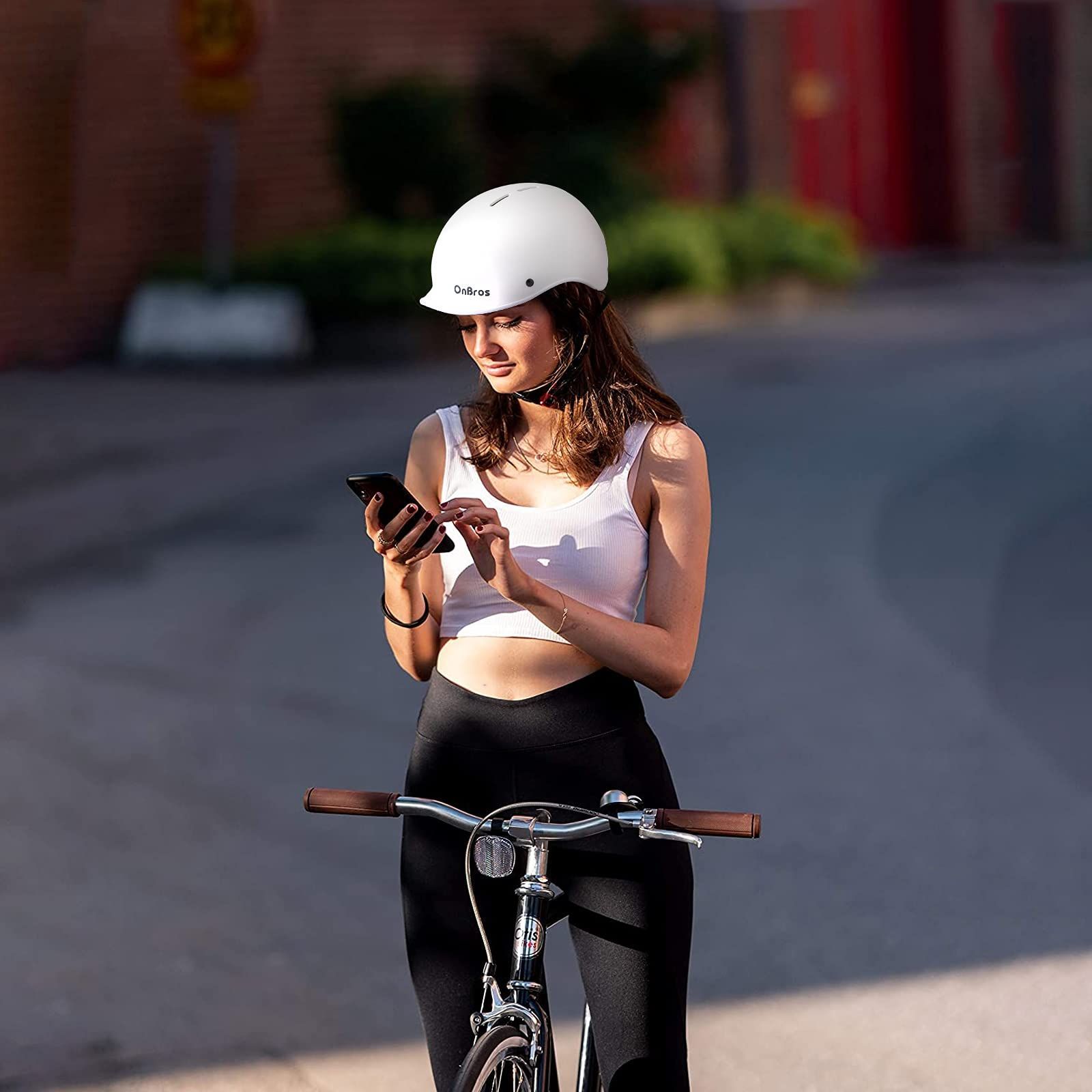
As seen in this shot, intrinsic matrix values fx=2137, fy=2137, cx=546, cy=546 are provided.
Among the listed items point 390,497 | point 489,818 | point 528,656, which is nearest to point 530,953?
point 489,818

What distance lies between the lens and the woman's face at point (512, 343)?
10.7ft

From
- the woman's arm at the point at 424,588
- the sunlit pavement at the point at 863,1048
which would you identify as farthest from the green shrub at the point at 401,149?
Answer: the woman's arm at the point at 424,588

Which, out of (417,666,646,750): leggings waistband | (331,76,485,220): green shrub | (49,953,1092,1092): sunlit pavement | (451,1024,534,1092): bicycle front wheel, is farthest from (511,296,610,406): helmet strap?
(331,76,485,220): green shrub

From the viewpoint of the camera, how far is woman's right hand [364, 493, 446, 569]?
2.97m

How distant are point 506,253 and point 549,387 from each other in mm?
250

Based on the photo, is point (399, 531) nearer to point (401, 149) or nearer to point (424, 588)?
point (424, 588)

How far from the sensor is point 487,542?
3055 mm

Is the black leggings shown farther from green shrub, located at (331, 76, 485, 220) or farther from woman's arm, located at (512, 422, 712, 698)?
green shrub, located at (331, 76, 485, 220)

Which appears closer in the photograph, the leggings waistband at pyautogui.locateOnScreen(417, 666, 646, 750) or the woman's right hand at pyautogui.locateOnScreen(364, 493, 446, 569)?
the woman's right hand at pyautogui.locateOnScreen(364, 493, 446, 569)

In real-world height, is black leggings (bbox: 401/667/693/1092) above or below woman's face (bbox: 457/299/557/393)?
below

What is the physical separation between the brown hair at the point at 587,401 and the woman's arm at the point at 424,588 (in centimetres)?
7

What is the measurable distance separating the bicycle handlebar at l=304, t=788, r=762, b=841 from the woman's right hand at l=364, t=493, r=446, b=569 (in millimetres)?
372

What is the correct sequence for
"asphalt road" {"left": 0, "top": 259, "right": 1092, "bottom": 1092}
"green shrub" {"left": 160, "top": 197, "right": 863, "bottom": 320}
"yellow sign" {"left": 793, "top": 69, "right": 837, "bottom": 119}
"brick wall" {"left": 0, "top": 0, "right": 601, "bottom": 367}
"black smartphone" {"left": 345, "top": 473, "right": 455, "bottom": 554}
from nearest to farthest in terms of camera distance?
"black smartphone" {"left": 345, "top": 473, "right": 455, "bottom": 554} < "asphalt road" {"left": 0, "top": 259, "right": 1092, "bottom": 1092} < "green shrub" {"left": 160, "top": 197, "right": 863, "bottom": 320} < "brick wall" {"left": 0, "top": 0, "right": 601, "bottom": 367} < "yellow sign" {"left": 793, "top": 69, "right": 837, "bottom": 119}

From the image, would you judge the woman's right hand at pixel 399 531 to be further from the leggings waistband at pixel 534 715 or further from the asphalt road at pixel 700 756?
the asphalt road at pixel 700 756
